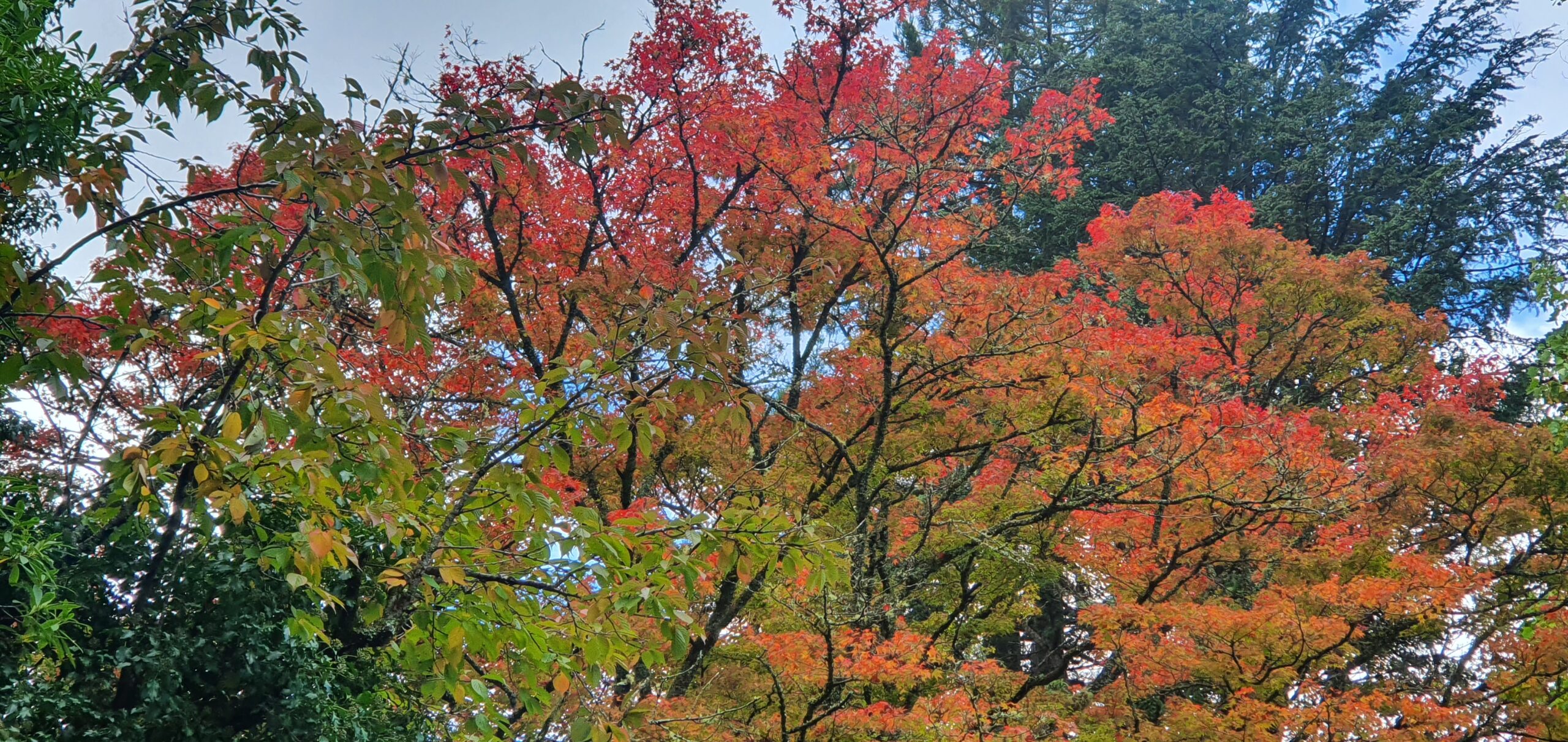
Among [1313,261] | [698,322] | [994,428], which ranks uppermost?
[1313,261]

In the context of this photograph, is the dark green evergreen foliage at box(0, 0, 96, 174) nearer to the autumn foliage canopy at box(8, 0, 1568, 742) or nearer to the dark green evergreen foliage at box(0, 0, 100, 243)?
the dark green evergreen foliage at box(0, 0, 100, 243)

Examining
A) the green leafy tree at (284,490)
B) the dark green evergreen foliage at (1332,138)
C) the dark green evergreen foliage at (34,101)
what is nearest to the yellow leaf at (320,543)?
the green leafy tree at (284,490)

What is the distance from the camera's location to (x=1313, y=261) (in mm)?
16125

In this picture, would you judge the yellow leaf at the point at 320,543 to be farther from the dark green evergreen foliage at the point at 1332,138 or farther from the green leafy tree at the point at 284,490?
the dark green evergreen foliage at the point at 1332,138

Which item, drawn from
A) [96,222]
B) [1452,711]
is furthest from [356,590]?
[1452,711]

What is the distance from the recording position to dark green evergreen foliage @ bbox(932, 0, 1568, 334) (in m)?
20.0

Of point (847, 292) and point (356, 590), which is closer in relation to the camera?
point (356, 590)

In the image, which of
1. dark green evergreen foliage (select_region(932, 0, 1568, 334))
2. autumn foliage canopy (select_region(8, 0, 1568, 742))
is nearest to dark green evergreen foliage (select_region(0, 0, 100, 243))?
autumn foliage canopy (select_region(8, 0, 1568, 742))

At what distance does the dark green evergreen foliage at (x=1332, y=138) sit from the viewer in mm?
19969

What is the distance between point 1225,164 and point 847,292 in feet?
46.9

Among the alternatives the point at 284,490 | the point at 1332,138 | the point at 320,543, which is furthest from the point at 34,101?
the point at 1332,138

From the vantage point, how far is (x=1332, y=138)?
70.2 feet

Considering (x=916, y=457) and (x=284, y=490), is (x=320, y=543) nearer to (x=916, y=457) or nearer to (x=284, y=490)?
(x=284, y=490)

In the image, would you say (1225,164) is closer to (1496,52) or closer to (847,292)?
(1496,52)
